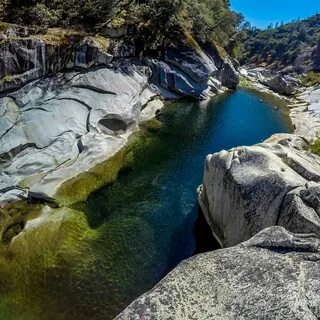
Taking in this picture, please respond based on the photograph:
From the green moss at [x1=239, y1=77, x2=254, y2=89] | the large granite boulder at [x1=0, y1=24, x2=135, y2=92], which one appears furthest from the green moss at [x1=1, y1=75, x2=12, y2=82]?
the green moss at [x1=239, y1=77, x2=254, y2=89]

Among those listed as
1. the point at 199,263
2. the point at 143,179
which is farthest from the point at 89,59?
the point at 199,263

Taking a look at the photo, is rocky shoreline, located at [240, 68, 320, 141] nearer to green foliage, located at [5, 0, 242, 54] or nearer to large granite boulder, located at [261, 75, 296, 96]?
large granite boulder, located at [261, 75, 296, 96]

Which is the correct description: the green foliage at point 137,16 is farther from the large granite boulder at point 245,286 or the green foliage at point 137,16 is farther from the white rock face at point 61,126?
the large granite boulder at point 245,286

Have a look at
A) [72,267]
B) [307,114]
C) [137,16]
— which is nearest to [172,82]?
[137,16]

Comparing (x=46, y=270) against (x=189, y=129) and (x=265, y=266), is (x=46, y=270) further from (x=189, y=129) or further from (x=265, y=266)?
(x=189, y=129)

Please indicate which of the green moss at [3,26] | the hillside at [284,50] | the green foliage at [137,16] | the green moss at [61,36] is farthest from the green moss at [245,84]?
the green moss at [3,26]

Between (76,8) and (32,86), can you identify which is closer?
(32,86)

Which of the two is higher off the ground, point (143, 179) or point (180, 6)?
point (180, 6)

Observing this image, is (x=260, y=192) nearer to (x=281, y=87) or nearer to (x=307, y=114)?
(x=307, y=114)
